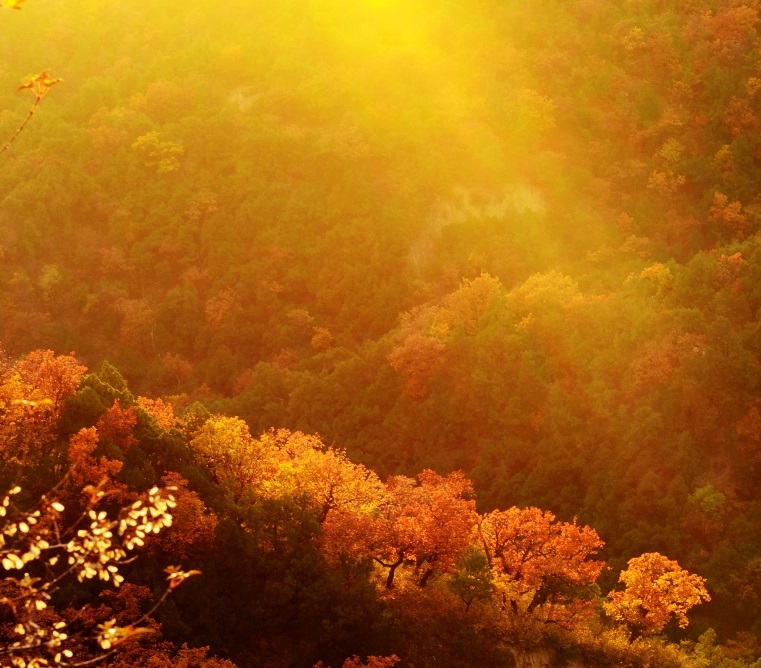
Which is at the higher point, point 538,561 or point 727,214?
point 727,214

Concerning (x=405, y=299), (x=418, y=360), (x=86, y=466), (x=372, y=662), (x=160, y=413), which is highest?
(x=405, y=299)

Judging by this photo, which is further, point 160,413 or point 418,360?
point 418,360

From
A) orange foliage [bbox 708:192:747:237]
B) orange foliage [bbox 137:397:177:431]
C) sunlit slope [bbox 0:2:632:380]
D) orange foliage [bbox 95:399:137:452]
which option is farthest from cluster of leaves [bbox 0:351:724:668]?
orange foliage [bbox 708:192:747:237]

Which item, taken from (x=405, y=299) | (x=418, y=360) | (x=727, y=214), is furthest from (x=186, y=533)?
(x=727, y=214)

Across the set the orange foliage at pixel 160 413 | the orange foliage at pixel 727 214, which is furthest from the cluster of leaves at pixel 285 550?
the orange foliage at pixel 727 214

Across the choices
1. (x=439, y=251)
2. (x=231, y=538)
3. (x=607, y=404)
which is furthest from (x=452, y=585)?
(x=439, y=251)

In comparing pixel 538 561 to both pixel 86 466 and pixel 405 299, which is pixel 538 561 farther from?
pixel 405 299

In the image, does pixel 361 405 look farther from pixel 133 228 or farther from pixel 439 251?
pixel 133 228

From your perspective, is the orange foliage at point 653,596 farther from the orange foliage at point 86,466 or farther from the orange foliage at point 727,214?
the orange foliage at point 727,214

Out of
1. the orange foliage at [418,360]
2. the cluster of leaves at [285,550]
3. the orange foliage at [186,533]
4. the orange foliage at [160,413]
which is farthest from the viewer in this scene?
the orange foliage at [418,360]
